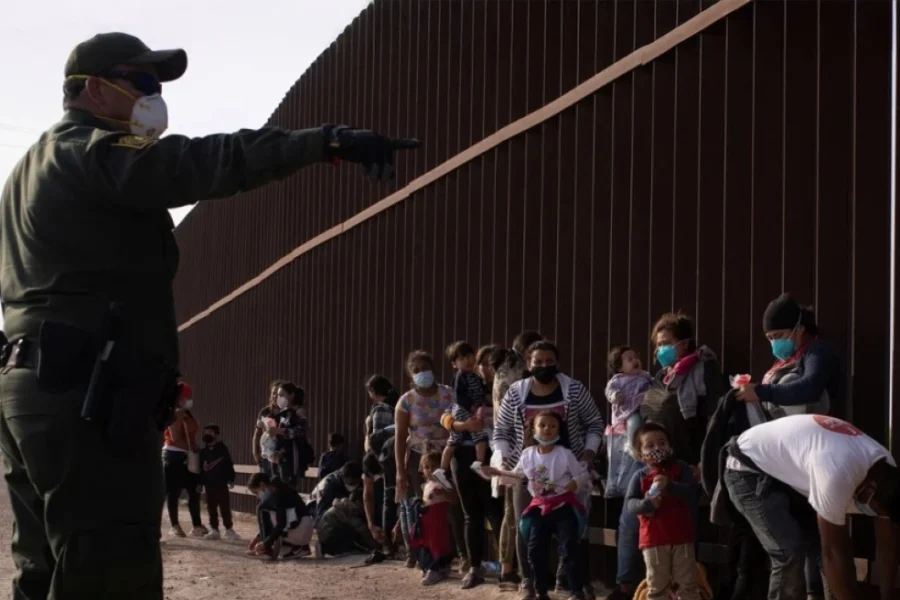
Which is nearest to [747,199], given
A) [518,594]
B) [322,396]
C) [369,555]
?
[518,594]

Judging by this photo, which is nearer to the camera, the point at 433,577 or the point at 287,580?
the point at 433,577

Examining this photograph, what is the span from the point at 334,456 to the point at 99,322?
11.1 metres

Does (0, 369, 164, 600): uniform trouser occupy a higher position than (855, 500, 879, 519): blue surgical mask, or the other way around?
(0, 369, 164, 600): uniform trouser

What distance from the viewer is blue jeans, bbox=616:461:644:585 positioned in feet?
28.7

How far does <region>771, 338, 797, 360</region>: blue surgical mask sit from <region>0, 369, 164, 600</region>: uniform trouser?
13.9ft

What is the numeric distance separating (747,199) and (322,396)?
9347 mm

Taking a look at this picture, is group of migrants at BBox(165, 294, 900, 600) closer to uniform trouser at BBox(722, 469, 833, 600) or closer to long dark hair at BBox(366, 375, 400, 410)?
uniform trouser at BBox(722, 469, 833, 600)

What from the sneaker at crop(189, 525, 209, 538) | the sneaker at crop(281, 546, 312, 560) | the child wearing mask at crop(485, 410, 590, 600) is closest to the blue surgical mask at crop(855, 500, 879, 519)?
the child wearing mask at crop(485, 410, 590, 600)

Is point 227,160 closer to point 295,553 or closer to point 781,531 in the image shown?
point 781,531

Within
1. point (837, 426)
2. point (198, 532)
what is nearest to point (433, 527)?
point (837, 426)

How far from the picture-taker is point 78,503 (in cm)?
422

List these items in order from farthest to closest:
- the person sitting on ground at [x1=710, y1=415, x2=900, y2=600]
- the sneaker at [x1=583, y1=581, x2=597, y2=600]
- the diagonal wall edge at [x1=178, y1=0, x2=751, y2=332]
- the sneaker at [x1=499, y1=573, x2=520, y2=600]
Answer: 1. the sneaker at [x1=499, y1=573, x2=520, y2=600]
2. the sneaker at [x1=583, y1=581, x2=597, y2=600]
3. the diagonal wall edge at [x1=178, y1=0, x2=751, y2=332]
4. the person sitting on ground at [x1=710, y1=415, x2=900, y2=600]

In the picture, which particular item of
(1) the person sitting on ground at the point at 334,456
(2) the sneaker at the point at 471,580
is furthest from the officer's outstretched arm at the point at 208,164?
(1) the person sitting on ground at the point at 334,456

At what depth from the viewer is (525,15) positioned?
11.5 meters
